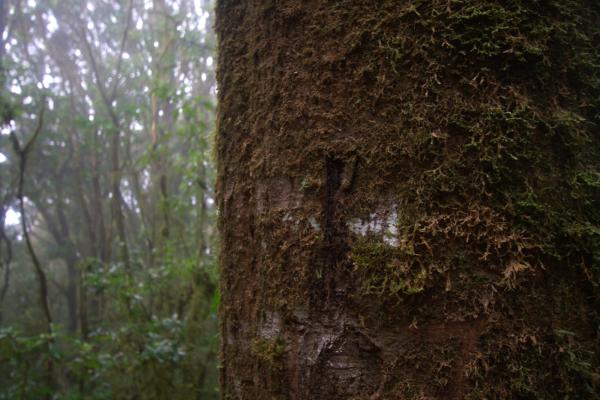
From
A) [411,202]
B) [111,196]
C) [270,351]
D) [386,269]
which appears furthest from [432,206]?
[111,196]

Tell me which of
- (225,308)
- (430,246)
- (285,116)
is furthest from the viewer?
(225,308)

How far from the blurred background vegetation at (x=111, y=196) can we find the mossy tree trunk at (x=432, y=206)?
2.27ft

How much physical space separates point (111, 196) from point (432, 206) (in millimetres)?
13385

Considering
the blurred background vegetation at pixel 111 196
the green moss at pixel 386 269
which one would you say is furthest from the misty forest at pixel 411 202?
the blurred background vegetation at pixel 111 196

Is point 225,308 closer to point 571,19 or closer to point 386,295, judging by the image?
point 386,295

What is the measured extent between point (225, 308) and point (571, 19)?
101 centimetres

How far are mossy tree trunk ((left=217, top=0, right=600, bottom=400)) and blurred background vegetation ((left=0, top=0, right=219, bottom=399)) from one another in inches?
27.2

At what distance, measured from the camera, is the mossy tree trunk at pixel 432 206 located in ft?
2.89

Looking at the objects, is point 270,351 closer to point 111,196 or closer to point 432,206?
point 432,206

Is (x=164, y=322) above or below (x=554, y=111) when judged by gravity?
below

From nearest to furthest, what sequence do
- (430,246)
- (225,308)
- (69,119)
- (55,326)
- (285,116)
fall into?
1. (430,246)
2. (285,116)
3. (225,308)
4. (55,326)
5. (69,119)

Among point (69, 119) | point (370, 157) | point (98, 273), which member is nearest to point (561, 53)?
point (370, 157)

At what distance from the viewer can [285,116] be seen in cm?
109

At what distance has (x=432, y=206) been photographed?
3.04ft
